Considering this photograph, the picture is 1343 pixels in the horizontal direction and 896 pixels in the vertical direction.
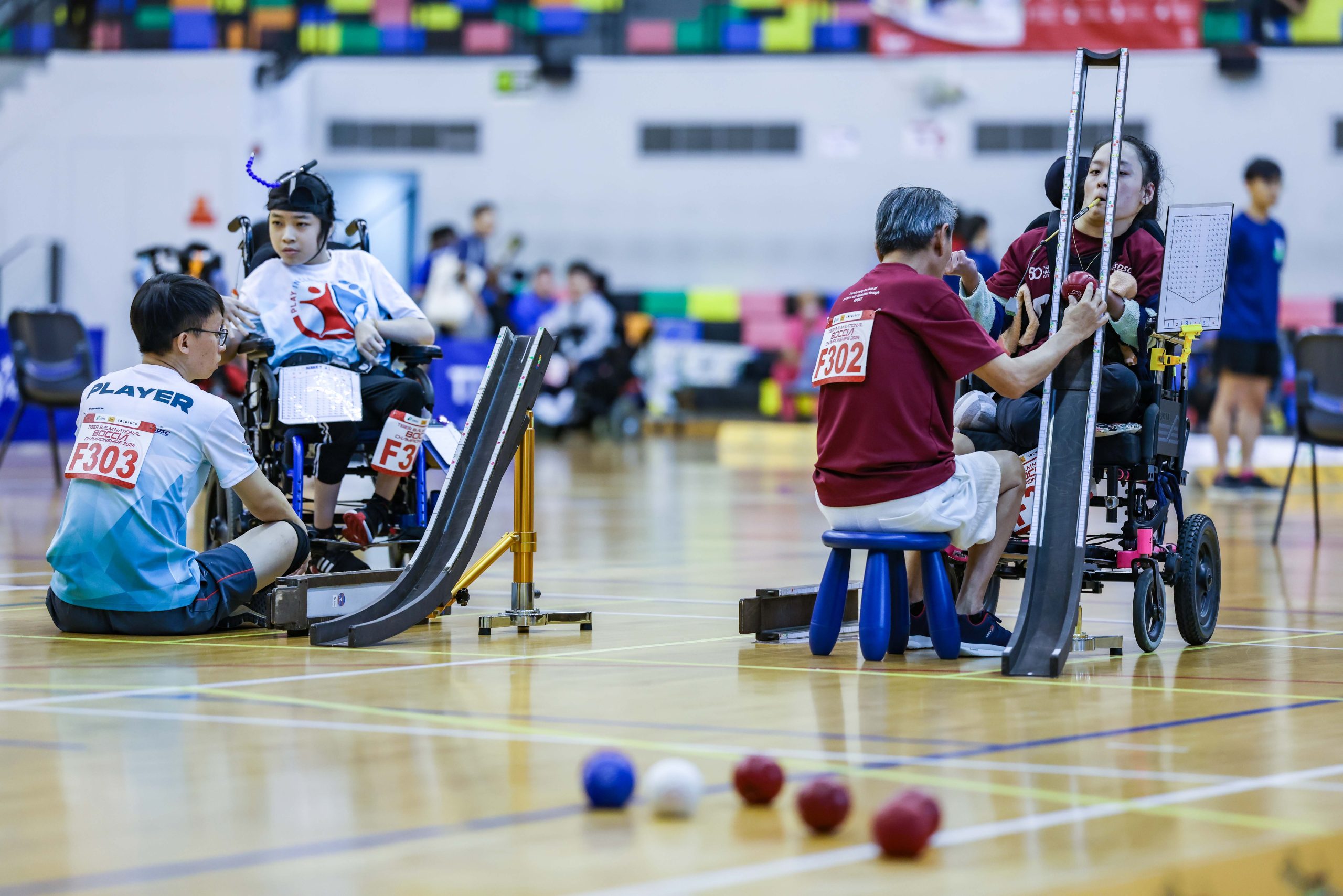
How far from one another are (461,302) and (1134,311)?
11.5 metres

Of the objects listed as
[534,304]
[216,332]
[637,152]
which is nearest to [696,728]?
[216,332]

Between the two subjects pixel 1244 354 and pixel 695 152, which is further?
pixel 695 152

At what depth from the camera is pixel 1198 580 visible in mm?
4613

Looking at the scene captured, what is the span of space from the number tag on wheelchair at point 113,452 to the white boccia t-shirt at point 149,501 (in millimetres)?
14

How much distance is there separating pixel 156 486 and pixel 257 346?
1.26 metres

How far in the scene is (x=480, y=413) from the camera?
4930 mm

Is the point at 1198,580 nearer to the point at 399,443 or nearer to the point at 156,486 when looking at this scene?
the point at 399,443

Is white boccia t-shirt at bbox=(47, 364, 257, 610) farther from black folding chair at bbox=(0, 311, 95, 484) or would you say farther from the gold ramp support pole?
black folding chair at bbox=(0, 311, 95, 484)

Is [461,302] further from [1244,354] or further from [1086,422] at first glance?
[1086,422]

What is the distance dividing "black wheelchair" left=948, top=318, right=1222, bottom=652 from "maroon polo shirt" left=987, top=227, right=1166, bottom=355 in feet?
0.61

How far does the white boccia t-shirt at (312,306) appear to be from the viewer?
232 inches

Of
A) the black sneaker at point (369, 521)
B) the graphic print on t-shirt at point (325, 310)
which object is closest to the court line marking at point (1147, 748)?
the black sneaker at point (369, 521)

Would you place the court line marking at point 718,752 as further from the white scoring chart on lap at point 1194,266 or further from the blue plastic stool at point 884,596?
the white scoring chart on lap at point 1194,266

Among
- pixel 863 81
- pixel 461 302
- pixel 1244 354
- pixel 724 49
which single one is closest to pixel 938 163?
pixel 863 81
